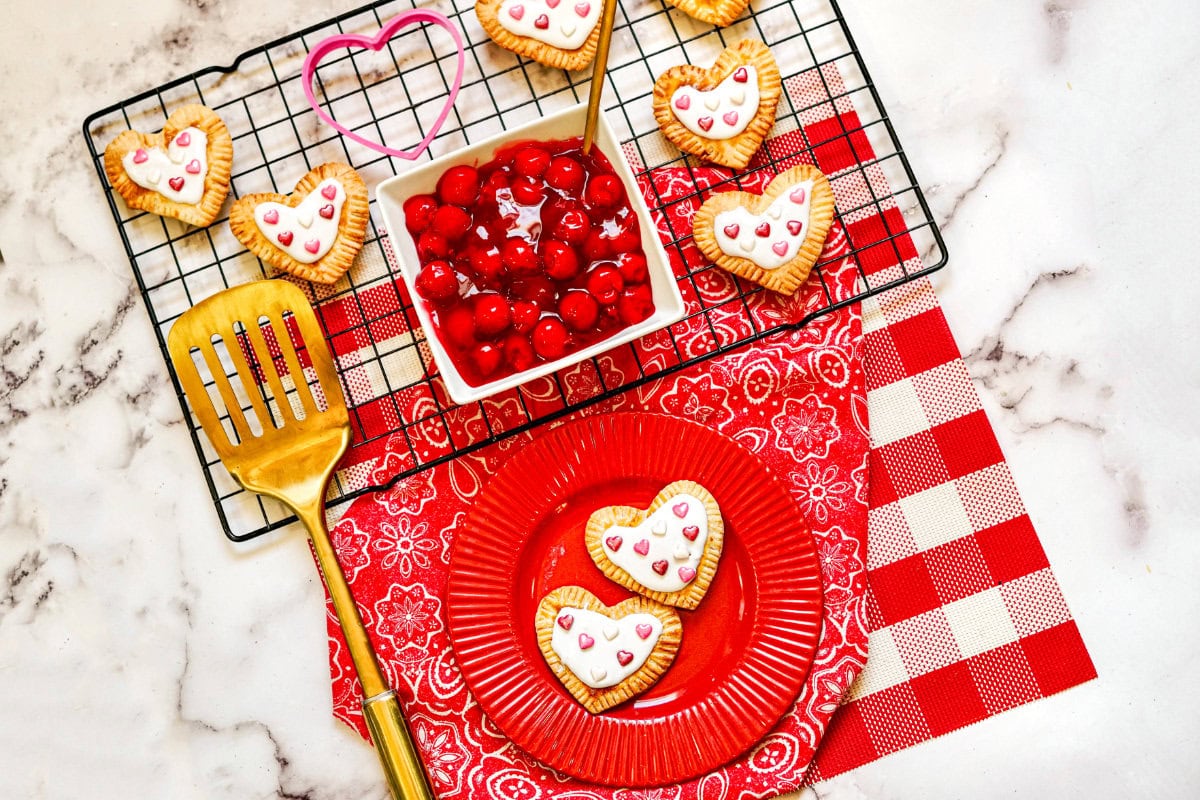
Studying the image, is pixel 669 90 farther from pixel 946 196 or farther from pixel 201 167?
pixel 201 167

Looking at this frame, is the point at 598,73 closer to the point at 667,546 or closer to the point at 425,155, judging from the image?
the point at 425,155

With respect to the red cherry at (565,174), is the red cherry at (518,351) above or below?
below

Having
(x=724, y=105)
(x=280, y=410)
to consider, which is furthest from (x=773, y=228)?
(x=280, y=410)

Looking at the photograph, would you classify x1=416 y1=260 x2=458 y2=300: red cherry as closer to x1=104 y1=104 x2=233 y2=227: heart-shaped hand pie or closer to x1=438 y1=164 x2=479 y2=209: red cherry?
x1=438 y1=164 x2=479 y2=209: red cherry

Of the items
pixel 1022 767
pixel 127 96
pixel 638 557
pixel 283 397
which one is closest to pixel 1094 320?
pixel 1022 767

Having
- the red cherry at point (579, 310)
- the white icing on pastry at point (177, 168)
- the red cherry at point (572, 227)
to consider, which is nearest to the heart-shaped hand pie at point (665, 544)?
the red cherry at point (579, 310)

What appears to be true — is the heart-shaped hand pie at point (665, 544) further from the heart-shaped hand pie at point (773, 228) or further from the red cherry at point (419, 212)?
the red cherry at point (419, 212)
